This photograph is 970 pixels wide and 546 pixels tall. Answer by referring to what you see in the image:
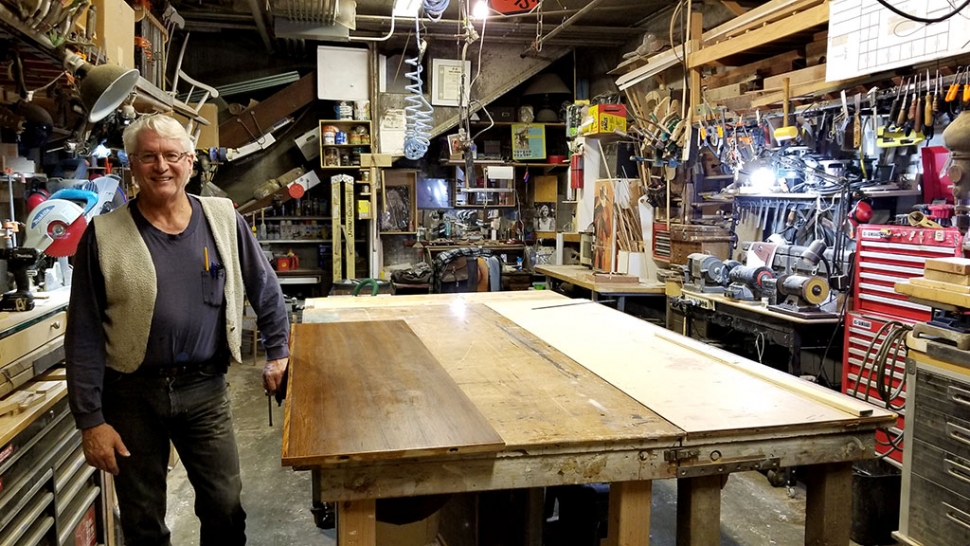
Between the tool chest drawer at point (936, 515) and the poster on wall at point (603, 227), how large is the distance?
3521mm

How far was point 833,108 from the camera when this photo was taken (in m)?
3.45

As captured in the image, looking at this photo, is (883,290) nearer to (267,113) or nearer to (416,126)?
(416,126)

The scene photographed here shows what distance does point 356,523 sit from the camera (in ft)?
4.38

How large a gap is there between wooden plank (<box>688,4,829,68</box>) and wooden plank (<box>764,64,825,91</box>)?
21 cm

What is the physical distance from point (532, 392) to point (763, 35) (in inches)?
121

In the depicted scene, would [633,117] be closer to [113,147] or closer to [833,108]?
[833,108]

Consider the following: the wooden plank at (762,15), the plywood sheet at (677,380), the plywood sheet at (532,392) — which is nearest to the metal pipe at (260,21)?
the wooden plank at (762,15)

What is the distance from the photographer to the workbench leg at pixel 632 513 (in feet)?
4.80

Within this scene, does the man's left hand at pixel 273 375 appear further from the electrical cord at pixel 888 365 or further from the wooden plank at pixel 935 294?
the electrical cord at pixel 888 365

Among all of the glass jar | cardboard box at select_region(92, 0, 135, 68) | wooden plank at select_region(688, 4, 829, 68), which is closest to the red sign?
wooden plank at select_region(688, 4, 829, 68)

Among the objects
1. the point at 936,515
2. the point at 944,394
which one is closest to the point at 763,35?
the point at 944,394

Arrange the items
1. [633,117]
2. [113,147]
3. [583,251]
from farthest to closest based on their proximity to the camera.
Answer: [583,251], [633,117], [113,147]

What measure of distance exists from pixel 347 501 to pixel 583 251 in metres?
5.39

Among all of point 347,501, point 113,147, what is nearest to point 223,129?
point 113,147
